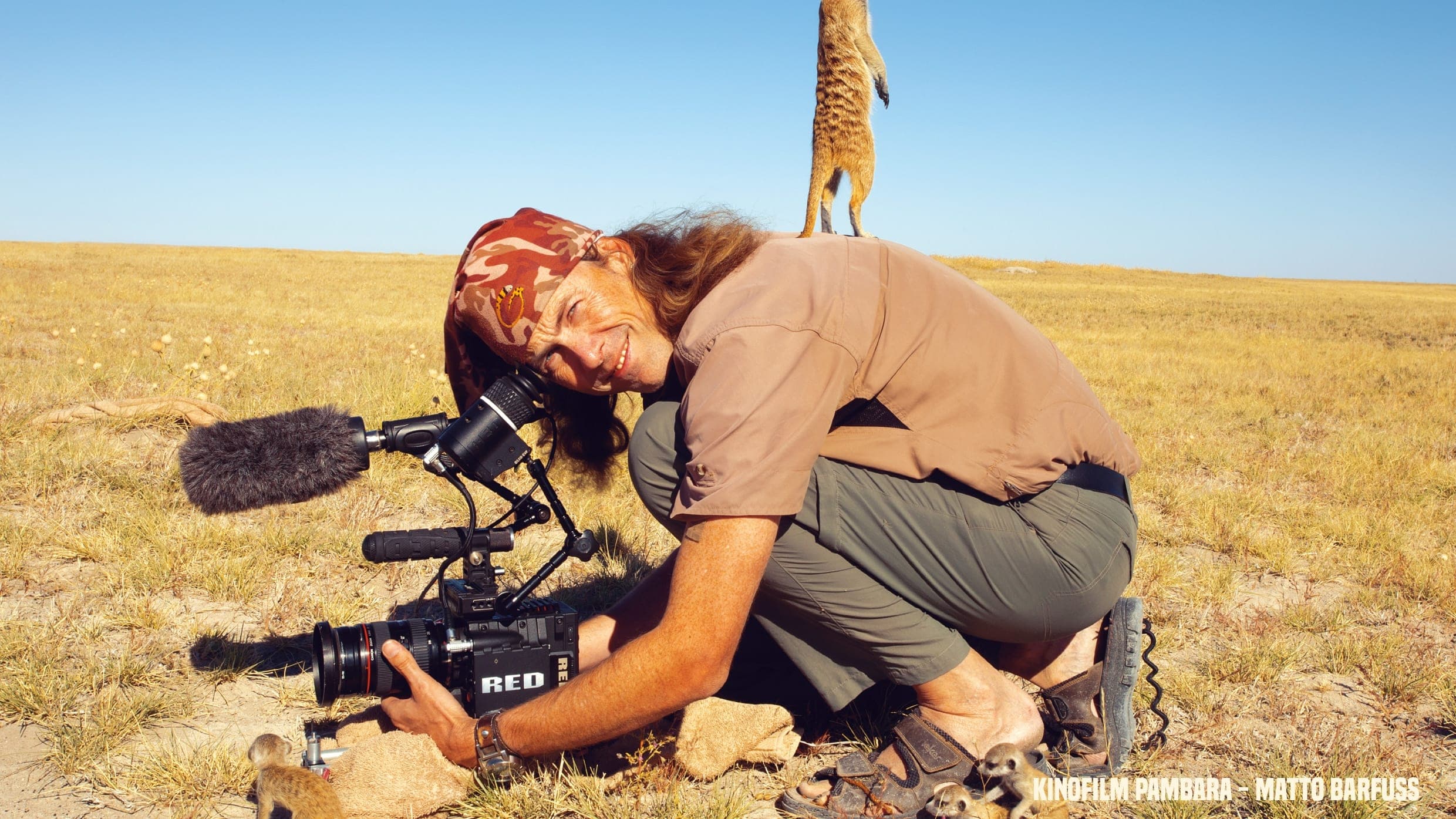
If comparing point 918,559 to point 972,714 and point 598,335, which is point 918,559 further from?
point 598,335

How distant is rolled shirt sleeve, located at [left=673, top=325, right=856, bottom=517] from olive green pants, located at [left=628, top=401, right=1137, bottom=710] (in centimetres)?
30

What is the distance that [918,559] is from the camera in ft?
7.30

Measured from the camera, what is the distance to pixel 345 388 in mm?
6406

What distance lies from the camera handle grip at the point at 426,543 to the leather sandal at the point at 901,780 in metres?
0.94

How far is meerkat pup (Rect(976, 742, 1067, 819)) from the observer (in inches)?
82.9

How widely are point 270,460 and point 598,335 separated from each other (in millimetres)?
789

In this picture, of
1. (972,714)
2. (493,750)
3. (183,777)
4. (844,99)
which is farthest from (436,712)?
(844,99)

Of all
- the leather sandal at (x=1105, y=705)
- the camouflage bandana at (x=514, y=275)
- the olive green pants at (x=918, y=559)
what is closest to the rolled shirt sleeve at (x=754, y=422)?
the olive green pants at (x=918, y=559)

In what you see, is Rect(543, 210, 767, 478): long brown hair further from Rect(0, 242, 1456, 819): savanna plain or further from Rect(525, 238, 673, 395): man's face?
Rect(0, 242, 1456, 819): savanna plain

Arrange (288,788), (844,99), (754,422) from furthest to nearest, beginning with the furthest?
1. (844,99)
2. (288,788)
3. (754,422)

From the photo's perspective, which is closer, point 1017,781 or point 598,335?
point 1017,781

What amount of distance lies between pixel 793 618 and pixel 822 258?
887 millimetres

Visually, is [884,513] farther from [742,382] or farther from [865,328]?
[742,382]

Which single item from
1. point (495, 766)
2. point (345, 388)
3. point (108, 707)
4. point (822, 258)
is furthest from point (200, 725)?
point (345, 388)
